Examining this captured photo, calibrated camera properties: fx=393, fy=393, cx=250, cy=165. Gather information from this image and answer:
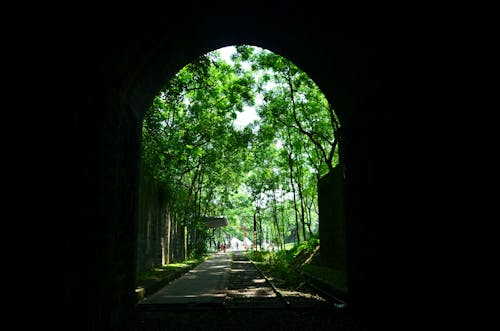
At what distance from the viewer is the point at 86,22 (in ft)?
14.1

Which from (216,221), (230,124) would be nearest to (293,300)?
(230,124)

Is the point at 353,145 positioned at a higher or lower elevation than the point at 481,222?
higher

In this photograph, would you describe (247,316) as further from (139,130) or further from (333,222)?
(333,222)

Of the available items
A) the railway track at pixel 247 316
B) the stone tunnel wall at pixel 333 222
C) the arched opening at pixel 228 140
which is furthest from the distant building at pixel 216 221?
the railway track at pixel 247 316

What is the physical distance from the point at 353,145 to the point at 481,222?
3.73 m

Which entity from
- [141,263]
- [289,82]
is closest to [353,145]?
[141,263]

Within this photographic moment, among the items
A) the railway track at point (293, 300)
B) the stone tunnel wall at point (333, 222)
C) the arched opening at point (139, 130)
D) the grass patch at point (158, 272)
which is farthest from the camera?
the stone tunnel wall at point (333, 222)

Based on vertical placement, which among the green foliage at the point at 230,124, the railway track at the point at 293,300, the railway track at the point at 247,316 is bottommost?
the railway track at the point at 293,300

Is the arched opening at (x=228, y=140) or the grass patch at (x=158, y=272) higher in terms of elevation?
the arched opening at (x=228, y=140)

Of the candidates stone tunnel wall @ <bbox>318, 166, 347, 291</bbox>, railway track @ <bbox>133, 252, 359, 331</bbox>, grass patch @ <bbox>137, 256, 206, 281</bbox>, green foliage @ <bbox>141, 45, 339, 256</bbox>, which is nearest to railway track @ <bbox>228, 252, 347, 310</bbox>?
railway track @ <bbox>133, 252, 359, 331</bbox>

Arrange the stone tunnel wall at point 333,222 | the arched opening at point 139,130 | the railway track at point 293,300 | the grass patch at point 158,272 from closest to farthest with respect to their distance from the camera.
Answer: the arched opening at point 139,130
the railway track at point 293,300
the grass patch at point 158,272
the stone tunnel wall at point 333,222

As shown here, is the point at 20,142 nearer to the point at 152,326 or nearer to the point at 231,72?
the point at 152,326

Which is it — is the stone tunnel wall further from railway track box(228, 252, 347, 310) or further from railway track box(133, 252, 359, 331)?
railway track box(133, 252, 359, 331)

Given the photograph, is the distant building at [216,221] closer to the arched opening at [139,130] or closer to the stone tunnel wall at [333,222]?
the stone tunnel wall at [333,222]
